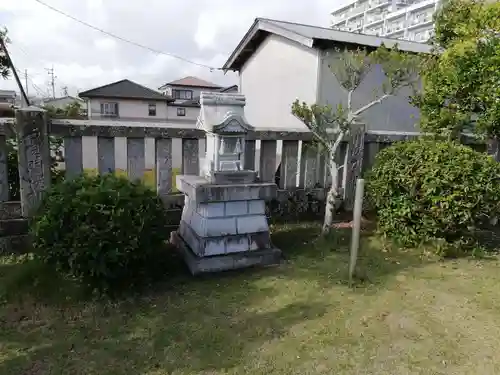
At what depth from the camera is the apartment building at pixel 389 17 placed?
5678cm

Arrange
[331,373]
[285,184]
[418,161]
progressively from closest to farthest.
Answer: [331,373] → [418,161] → [285,184]

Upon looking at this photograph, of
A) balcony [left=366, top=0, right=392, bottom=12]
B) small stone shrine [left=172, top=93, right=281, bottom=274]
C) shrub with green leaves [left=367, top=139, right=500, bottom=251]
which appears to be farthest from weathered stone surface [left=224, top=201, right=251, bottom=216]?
balcony [left=366, top=0, right=392, bottom=12]

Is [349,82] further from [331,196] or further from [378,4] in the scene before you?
[378,4]

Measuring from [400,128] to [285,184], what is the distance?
651 cm

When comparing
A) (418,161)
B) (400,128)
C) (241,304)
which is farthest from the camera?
(400,128)

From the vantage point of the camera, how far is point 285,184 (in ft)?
17.3

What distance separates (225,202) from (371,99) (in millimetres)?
7492

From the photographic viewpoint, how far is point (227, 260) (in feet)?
12.5

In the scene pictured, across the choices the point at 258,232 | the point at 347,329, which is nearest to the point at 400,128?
the point at 258,232

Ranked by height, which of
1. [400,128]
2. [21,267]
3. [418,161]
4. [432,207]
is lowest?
[21,267]

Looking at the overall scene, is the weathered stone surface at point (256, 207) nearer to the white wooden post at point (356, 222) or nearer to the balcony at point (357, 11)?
the white wooden post at point (356, 222)

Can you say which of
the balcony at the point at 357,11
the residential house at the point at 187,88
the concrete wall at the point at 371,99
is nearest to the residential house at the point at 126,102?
the residential house at the point at 187,88

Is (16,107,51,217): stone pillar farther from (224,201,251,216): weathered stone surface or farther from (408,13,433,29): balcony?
(408,13,433,29): balcony

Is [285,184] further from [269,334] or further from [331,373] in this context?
[331,373]
